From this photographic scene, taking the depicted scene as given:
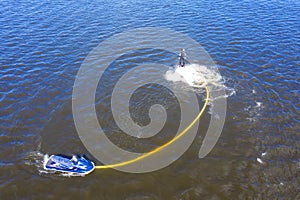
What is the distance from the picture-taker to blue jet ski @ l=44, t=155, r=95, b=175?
21.8 metres

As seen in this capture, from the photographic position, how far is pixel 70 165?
863 inches

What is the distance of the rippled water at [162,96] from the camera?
21.0 meters

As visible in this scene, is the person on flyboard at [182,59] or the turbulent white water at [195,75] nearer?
the turbulent white water at [195,75]

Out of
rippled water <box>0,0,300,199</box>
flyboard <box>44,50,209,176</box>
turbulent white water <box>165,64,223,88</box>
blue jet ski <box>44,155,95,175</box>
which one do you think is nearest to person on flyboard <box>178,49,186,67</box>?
turbulent white water <box>165,64,223,88</box>

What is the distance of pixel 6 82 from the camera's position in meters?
31.9

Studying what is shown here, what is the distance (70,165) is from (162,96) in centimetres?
1232

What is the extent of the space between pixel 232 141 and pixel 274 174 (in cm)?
437

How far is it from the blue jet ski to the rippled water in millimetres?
592

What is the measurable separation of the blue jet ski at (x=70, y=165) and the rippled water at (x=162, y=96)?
59 centimetres

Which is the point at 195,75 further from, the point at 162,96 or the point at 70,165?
the point at 70,165

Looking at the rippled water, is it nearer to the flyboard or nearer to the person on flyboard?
the flyboard

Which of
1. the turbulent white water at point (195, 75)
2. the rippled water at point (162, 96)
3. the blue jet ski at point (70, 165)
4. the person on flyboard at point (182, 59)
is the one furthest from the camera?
the person on flyboard at point (182, 59)

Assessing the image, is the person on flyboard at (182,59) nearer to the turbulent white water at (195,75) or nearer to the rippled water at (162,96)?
the turbulent white water at (195,75)

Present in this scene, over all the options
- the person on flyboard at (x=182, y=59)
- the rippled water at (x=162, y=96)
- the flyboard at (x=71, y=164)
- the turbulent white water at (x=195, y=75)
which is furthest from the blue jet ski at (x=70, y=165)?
the person on flyboard at (x=182, y=59)
